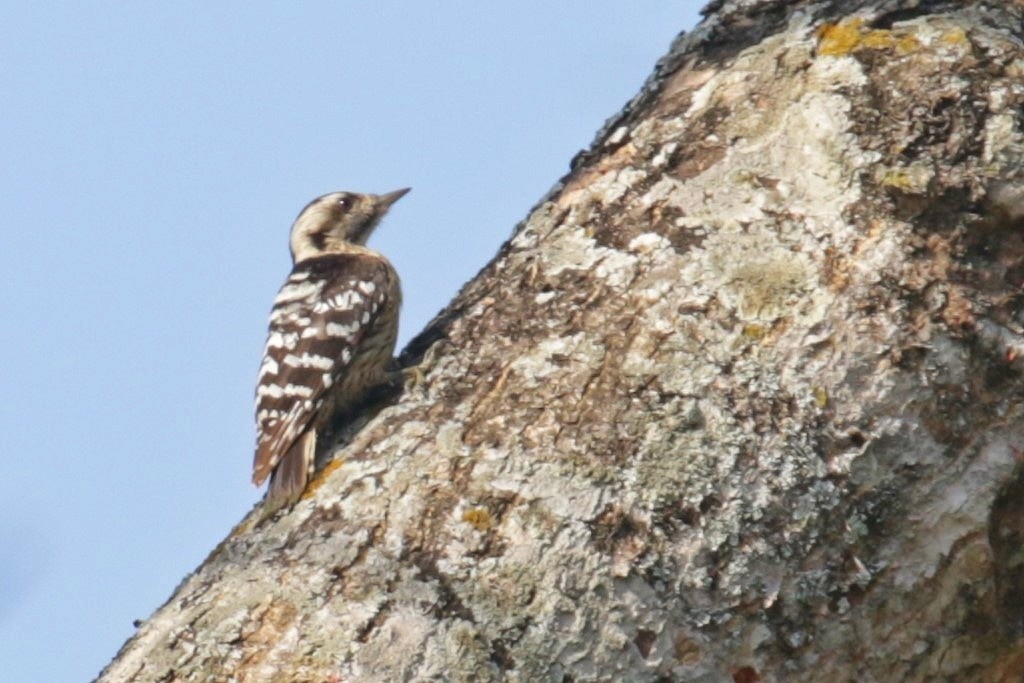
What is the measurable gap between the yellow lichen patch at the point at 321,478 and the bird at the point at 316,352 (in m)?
0.02

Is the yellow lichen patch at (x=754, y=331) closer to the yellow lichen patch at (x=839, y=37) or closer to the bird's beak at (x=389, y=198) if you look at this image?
the yellow lichen patch at (x=839, y=37)

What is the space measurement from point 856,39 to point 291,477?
73.7 inches

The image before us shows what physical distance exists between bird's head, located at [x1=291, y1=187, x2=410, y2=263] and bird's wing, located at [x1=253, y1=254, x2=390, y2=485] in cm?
65

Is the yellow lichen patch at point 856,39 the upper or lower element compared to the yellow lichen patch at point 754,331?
upper

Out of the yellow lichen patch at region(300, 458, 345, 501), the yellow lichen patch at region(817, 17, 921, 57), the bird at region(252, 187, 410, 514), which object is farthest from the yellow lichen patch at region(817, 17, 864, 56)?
the yellow lichen patch at region(300, 458, 345, 501)

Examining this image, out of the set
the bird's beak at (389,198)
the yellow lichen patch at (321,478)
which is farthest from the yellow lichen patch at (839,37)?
the bird's beak at (389,198)

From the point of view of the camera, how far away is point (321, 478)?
3381 millimetres

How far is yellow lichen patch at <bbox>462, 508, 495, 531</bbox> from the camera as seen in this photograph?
9.96 feet

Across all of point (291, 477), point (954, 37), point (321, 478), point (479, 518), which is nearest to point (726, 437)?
point (479, 518)

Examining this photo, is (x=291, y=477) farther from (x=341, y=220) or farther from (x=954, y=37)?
(x=341, y=220)

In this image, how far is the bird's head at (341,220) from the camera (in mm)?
6215

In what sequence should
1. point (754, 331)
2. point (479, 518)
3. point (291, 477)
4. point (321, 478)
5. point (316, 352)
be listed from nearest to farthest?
1. point (479, 518)
2. point (754, 331)
3. point (321, 478)
4. point (291, 477)
5. point (316, 352)

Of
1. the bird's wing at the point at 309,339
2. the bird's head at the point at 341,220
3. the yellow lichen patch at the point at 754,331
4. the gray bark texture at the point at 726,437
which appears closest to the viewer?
the gray bark texture at the point at 726,437

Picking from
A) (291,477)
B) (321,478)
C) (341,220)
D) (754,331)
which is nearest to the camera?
(754,331)
